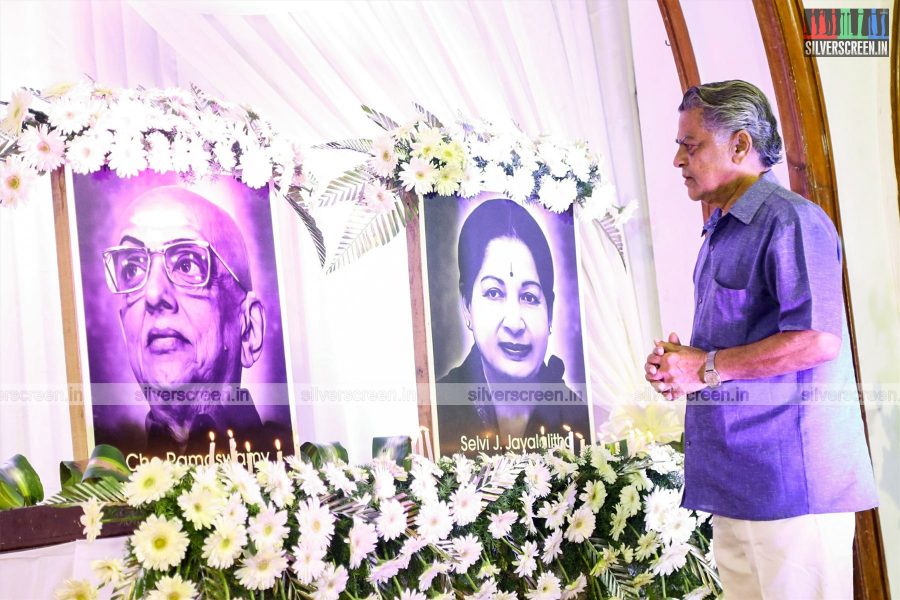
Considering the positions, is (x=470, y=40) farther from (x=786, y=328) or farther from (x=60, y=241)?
(x=786, y=328)

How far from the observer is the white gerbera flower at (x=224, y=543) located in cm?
231

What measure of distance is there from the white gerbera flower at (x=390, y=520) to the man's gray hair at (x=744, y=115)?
1404mm

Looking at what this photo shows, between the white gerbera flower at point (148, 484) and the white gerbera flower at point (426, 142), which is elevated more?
the white gerbera flower at point (426, 142)

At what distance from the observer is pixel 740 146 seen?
223 centimetres

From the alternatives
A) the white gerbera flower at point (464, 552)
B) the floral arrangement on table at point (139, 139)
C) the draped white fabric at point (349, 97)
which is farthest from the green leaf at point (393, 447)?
the floral arrangement on table at point (139, 139)

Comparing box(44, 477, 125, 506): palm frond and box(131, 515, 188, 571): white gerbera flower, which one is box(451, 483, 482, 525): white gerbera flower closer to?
box(131, 515, 188, 571): white gerbera flower

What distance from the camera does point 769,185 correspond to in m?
2.15

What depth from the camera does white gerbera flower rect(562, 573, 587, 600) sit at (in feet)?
9.66

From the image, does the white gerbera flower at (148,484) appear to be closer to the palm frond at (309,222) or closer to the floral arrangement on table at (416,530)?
the floral arrangement on table at (416,530)

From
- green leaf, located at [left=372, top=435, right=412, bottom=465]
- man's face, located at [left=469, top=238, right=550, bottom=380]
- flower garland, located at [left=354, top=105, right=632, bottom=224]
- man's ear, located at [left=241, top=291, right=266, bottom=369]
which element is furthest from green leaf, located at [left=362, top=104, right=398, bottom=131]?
green leaf, located at [left=372, top=435, right=412, bottom=465]

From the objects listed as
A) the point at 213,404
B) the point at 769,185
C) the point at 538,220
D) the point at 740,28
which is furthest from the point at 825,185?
the point at 213,404

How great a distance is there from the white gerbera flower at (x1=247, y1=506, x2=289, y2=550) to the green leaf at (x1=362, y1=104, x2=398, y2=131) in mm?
1527

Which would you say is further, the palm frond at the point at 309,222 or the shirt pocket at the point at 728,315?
the palm frond at the point at 309,222

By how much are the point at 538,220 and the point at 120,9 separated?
5.53ft
